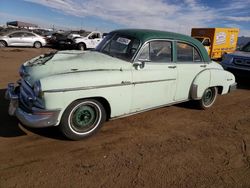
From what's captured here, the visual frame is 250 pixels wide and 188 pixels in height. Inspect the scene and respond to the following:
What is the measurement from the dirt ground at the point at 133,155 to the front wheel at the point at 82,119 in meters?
0.15

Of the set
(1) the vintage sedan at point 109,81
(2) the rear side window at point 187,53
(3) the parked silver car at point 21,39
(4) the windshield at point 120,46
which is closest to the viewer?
(1) the vintage sedan at point 109,81

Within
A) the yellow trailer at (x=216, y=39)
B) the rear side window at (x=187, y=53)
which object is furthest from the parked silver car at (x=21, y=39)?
the rear side window at (x=187, y=53)

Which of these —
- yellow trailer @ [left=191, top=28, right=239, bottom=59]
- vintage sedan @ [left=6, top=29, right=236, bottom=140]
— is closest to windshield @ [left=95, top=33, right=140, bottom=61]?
vintage sedan @ [left=6, top=29, right=236, bottom=140]

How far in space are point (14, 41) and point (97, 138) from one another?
1712cm

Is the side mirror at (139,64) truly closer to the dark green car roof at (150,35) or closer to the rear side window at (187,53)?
the dark green car roof at (150,35)

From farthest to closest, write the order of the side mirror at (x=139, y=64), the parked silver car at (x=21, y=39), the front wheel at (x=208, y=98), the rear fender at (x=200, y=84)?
1. the parked silver car at (x=21, y=39)
2. the front wheel at (x=208, y=98)
3. the rear fender at (x=200, y=84)
4. the side mirror at (x=139, y=64)

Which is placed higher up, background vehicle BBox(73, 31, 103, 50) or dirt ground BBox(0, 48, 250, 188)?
background vehicle BBox(73, 31, 103, 50)

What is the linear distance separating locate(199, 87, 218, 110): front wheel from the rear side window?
929 mm

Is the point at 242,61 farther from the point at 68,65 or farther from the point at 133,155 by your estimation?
the point at 68,65

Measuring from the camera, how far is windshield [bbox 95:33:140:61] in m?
4.36

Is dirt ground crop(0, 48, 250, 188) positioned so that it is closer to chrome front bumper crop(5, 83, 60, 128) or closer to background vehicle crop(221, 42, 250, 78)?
chrome front bumper crop(5, 83, 60, 128)

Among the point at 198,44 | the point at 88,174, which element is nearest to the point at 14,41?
the point at 198,44

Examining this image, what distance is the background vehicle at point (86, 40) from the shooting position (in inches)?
739

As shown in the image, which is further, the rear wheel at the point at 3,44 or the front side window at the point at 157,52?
the rear wheel at the point at 3,44
